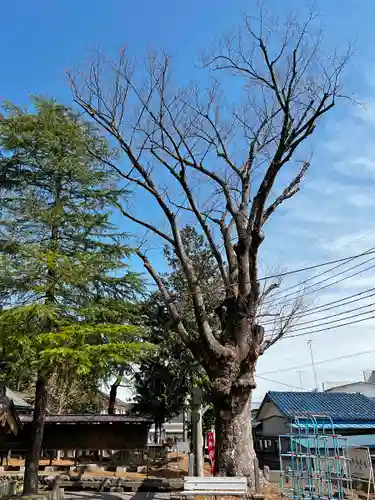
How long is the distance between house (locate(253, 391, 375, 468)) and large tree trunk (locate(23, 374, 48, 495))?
12.7 m

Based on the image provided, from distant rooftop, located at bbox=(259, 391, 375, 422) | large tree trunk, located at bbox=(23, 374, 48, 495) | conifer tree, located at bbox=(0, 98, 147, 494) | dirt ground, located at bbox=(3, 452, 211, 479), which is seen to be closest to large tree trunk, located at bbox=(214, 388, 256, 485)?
conifer tree, located at bbox=(0, 98, 147, 494)

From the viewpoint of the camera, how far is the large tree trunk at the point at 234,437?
9.87 metres

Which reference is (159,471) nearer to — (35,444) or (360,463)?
(35,444)

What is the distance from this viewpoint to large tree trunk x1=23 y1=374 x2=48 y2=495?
11162 mm

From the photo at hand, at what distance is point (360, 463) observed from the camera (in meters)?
10.8

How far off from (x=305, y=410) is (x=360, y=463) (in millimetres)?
11103

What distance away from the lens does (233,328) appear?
37.1 ft

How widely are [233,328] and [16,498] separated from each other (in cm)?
710

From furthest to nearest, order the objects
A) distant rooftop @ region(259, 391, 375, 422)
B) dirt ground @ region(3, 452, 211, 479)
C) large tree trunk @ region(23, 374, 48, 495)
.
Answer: distant rooftop @ region(259, 391, 375, 422)
dirt ground @ region(3, 452, 211, 479)
large tree trunk @ region(23, 374, 48, 495)

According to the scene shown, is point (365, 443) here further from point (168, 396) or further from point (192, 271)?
point (192, 271)

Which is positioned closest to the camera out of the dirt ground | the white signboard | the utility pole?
the white signboard

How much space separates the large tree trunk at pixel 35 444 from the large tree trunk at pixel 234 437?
15.7 ft

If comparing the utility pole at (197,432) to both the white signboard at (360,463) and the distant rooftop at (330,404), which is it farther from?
the distant rooftop at (330,404)

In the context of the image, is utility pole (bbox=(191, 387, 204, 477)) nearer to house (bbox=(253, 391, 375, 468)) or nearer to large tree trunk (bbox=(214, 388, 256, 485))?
large tree trunk (bbox=(214, 388, 256, 485))
